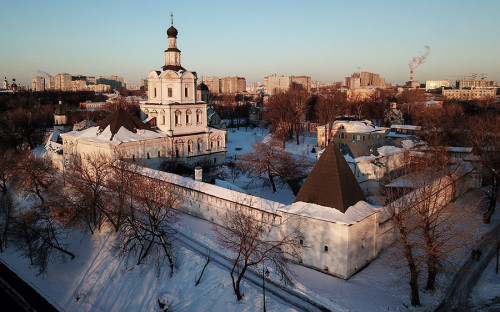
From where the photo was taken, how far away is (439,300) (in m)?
11.7

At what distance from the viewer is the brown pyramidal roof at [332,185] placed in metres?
12.7

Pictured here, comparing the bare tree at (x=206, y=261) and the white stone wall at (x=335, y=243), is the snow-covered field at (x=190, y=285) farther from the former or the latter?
the white stone wall at (x=335, y=243)

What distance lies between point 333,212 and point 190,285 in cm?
543

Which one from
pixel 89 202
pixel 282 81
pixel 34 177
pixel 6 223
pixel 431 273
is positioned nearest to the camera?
pixel 431 273

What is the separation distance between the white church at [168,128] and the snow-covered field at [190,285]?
9402mm

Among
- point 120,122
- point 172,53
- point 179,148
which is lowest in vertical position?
point 179,148

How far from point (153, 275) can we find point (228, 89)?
143 metres

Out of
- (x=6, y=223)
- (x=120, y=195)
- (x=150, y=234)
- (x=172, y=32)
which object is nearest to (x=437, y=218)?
(x=150, y=234)

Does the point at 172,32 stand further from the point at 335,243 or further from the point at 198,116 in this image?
the point at 335,243

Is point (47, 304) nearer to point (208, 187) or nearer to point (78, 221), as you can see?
point (78, 221)

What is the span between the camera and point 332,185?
1288 centimetres

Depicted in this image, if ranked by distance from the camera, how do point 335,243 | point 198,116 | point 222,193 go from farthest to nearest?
point 198,116
point 222,193
point 335,243

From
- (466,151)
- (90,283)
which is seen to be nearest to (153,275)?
(90,283)

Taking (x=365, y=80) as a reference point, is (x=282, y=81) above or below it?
below
